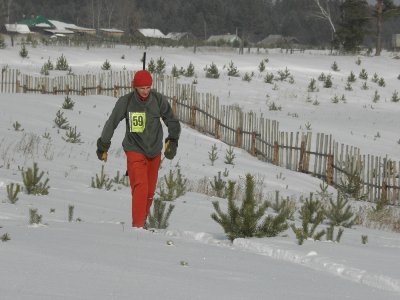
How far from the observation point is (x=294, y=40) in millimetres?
101312

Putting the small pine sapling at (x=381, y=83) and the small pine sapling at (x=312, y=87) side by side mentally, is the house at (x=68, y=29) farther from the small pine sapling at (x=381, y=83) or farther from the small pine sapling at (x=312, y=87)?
the small pine sapling at (x=312, y=87)

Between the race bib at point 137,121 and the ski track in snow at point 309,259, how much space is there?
3.33 feet

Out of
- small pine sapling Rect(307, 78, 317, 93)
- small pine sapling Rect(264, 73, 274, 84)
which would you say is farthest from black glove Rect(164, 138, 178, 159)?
small pine sapling Rect(264, 73, 274, 84)

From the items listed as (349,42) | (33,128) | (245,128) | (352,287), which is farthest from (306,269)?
(349,42)

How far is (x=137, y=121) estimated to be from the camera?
254 inches

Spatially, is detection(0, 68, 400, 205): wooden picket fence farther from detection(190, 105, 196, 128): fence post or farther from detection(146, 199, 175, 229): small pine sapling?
detection(146, 199, 175, 229): small pine sapling

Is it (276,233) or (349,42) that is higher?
(349,42)

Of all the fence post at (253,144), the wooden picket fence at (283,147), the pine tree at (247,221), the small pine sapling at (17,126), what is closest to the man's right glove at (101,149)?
the pine tree at (247,221)

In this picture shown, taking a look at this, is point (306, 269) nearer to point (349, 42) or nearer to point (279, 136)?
point (279, 136)

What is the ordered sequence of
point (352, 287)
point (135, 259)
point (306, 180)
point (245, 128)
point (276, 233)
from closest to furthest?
point (352, 287), point (135, 259), point (276, 233), point (306, 180), point (245, 128)

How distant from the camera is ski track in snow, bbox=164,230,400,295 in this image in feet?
13.1

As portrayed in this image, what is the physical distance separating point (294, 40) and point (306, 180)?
Answer: 87.8 meters

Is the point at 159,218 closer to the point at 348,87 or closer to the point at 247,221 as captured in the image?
the point at 247,221

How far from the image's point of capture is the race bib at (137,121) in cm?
644
